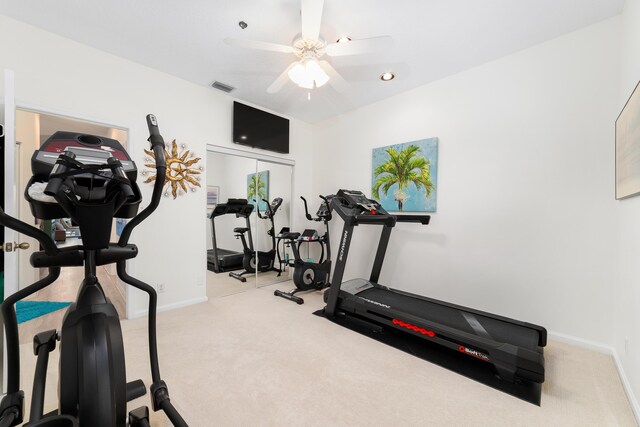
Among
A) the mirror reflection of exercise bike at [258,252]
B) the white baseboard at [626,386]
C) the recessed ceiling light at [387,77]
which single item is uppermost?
the recessed ceiling light at [387,77]

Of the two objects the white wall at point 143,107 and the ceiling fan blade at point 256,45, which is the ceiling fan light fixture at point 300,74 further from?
the white wall at point 143,107

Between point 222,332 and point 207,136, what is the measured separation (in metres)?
2.45

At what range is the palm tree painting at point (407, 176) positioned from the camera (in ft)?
10.9

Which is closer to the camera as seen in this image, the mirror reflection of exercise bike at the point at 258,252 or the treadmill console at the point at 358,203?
the treadmill console at the point at 358,203

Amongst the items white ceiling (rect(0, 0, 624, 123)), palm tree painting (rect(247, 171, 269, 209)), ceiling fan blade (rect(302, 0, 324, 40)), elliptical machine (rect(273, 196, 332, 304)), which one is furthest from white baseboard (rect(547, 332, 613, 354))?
palm tree painting (rect(247, 171, 269, 209))

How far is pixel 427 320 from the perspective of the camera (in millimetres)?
2361

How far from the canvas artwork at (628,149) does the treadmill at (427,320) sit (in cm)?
124

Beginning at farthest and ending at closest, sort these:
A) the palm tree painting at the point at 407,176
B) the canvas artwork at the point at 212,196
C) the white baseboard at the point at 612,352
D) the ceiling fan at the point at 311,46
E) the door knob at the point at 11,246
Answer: the canvas artwork at the point at 212,196, the palm tree painting at the point at 407,176, the ceiling fan at the point at 311,46, the white baseboard at the point at 612,352, the door knob at the point at 11,246

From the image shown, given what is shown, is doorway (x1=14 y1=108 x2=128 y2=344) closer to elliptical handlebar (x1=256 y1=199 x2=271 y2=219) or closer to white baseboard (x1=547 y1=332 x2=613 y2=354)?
elliptical handlebar (x1=256 y1=199 x2=271 y2=219)

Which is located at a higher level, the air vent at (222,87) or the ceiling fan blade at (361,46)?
the air vent at (222,87)

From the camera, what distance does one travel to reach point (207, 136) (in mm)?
3574

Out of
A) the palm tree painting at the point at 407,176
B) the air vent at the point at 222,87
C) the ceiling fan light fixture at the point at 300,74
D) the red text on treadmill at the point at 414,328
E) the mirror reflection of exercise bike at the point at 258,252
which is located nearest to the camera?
the red text on treadmill at the point at 414,328

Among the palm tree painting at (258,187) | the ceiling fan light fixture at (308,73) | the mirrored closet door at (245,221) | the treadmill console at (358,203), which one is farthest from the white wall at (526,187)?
the palm tree painting at (258,187)

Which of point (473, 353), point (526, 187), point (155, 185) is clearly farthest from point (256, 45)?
point (473, 353)
